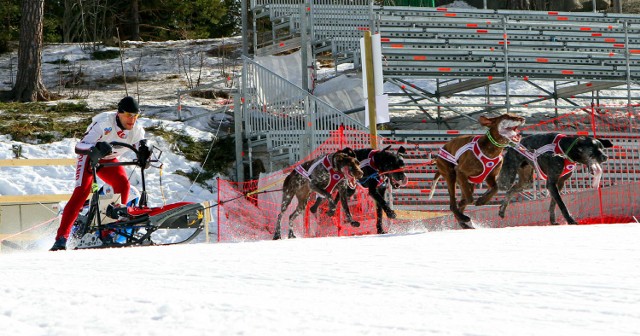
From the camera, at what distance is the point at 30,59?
894 inches

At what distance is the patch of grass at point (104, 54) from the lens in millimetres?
27016

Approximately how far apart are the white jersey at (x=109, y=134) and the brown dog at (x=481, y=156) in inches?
147

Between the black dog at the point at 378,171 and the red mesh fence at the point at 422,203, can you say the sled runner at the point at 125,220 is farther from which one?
the black dog at the point at 378,171

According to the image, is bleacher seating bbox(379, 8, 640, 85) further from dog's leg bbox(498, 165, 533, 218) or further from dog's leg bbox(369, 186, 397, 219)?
dog's leg bbox(369, 186, 397, 219)

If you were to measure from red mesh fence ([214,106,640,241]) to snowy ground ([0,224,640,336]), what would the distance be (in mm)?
5582

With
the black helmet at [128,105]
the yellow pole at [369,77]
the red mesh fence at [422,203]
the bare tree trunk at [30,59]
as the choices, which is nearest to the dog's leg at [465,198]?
the red mesh fence at [422,203]

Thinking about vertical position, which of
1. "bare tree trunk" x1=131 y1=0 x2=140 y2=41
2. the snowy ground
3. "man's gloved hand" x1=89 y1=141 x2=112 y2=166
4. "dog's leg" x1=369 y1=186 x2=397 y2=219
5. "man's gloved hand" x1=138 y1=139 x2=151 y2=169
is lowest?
"dog's leg" x1=369 y1=186 x2=397 y2=219

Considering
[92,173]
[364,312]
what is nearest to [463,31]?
[92,173]

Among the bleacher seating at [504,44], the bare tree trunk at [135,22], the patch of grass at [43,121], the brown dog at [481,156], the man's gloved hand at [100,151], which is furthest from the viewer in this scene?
the bare tree trunk at [135,22]

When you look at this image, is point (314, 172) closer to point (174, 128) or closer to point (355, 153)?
point (355, 153)

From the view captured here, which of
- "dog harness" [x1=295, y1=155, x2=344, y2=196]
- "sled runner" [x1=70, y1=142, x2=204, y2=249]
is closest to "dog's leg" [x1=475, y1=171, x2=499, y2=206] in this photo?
"dog harness" [x1=295, y1=155, x2=344, y2=196]

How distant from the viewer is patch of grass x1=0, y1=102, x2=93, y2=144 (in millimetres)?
19359

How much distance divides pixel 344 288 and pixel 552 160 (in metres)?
8.08

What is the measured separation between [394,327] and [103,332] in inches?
42.2
